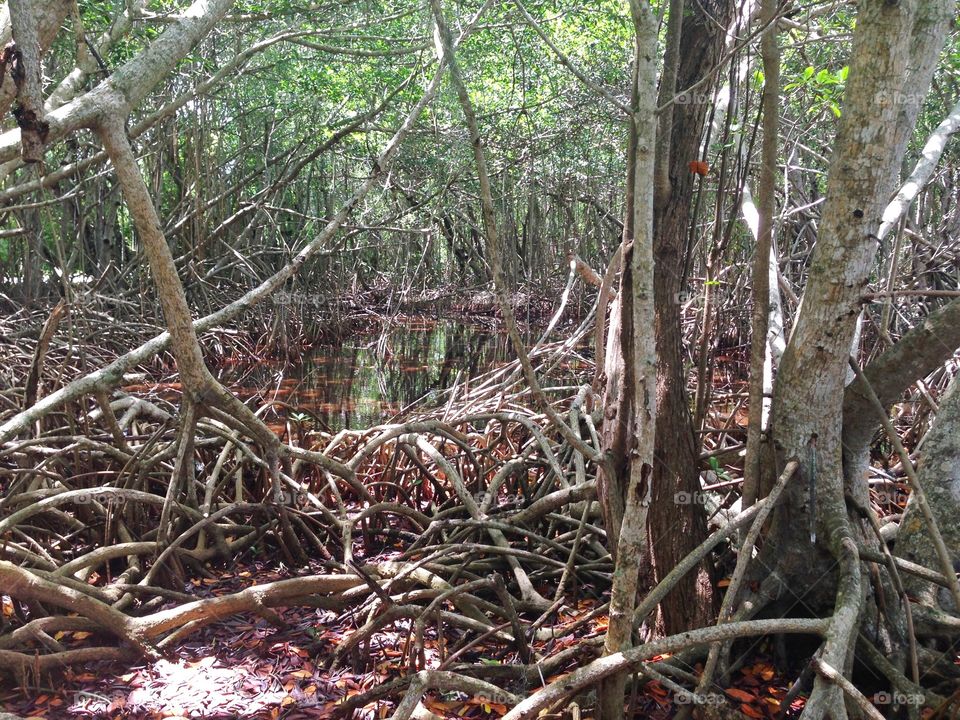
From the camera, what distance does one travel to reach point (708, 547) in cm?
222

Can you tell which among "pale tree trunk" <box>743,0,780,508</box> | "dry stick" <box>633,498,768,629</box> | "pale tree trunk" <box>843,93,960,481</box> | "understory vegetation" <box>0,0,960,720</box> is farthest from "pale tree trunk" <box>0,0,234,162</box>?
"pale tree trunk" <box>843,93,960,481</box>

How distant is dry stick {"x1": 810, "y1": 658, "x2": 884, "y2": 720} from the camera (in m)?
1.76

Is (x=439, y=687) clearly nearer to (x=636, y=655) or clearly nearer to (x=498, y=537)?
(x=636, y=655)

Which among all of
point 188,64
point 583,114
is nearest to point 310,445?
point 188,64

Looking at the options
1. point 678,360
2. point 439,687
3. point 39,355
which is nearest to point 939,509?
point 678,360

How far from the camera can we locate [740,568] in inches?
84.0

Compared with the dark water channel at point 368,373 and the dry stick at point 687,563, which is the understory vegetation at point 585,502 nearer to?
the dry stick at point 687,563

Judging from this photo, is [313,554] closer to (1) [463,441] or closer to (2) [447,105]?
(1) [463,441]

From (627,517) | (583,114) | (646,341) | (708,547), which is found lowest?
(708,547)

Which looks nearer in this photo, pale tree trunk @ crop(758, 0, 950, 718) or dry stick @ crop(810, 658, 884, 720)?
dry stick @ crop(810, 658, 884, 720)

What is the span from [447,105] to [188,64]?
134 inches

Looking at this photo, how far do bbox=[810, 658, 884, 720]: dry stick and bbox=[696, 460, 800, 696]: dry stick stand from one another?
26 cm

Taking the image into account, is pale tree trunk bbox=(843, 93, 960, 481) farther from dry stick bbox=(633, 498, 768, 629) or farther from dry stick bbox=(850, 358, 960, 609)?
dry stick bbox=(633, 498, 768, 629)

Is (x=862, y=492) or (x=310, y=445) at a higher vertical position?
(x=862, y=492)
